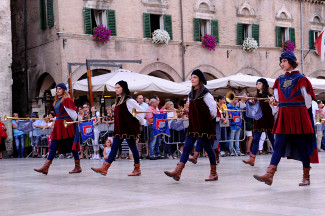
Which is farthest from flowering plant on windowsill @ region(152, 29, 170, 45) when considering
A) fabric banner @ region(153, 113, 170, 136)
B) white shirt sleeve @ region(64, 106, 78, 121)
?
white shirt sleeve @ region(64, 106, 78, 121)

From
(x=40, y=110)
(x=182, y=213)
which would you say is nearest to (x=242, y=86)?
(x=40, y=110)

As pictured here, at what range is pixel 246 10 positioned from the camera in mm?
33844

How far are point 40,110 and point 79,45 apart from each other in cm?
407

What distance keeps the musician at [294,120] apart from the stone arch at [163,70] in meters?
20.3

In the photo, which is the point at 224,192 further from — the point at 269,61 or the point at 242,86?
the point at 269,61

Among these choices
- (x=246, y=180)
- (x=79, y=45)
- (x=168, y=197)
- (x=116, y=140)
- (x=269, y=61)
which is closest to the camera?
(x=168, y=197)

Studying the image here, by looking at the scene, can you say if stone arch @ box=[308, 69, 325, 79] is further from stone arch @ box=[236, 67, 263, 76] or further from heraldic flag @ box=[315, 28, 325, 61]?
heraldic flag @ box=[315, 28, 325, 61]

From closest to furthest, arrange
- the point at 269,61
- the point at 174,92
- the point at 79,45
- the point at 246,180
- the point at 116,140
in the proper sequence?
the point at 246,180
the point at 116,140
the point at 174,92
the point at 79,45
the point at 269,61

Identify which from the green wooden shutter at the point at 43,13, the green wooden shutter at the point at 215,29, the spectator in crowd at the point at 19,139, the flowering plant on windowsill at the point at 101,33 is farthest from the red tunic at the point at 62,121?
the green wooden shutter at the point at 215,29

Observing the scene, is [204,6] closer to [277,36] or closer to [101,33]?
[277,36]

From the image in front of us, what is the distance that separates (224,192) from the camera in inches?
347

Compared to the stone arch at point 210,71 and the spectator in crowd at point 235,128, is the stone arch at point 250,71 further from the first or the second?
the spectator in crowd at point 235,128

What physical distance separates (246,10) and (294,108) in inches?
992

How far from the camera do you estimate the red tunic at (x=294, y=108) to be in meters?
9.21
